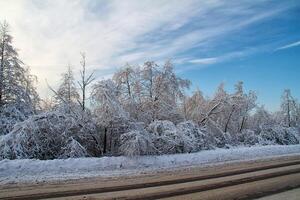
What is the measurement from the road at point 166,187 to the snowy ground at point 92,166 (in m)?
1.36

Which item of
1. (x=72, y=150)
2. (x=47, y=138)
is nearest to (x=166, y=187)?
(x=72, y=150)

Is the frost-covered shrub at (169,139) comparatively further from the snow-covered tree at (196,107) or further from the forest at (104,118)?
the snow-covered tree at (196,107)

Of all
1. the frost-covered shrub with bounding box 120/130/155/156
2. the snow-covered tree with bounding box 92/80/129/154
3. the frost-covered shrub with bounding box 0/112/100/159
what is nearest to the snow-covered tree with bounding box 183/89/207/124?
the snow-covered tree with bounding box 92/80/129/154

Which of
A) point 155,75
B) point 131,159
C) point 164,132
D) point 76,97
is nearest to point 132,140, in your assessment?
point 131,159

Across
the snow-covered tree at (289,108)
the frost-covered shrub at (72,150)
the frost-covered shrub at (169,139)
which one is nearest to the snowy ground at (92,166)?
the frost-covered shrub at (169,139)

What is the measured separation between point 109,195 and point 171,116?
51.0 ft

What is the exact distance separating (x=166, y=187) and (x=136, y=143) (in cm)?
668

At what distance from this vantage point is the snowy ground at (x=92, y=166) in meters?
12.6

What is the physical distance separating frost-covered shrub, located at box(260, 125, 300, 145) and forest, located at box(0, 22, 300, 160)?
299cm

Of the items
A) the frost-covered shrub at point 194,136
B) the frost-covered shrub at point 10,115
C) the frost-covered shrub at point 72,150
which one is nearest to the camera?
the frost-covered shrub at point 72,150

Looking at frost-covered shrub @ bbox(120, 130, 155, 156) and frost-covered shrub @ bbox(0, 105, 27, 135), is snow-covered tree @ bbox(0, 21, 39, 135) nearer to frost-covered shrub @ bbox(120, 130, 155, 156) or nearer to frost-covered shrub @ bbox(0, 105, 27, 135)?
frost-covered shrub @ bbox(0, 105, 27, 135)

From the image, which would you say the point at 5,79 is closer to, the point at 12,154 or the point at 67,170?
the point at 12,154

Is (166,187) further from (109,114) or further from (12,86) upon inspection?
(12,86)

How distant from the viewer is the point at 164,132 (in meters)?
19.7
